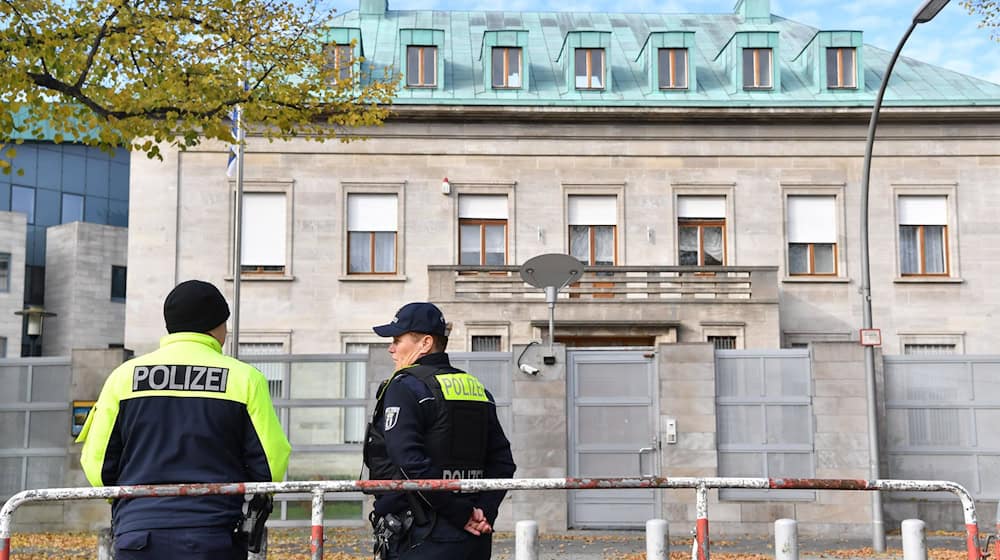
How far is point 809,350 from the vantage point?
629 inches

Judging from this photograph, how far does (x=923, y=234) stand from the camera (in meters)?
26.6

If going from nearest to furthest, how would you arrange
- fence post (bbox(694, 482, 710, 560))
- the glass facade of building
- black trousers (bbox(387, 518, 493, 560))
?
black trousers (bbox(387, 518, 493, 560)), fence post (bbox(694, 482, 710, 560)), the glass facade of building

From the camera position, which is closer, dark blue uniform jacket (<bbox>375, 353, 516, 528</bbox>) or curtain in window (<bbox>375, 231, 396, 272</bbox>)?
dark blue uniform jacket (<bbox>375, 353, 516, 528</bbox>)

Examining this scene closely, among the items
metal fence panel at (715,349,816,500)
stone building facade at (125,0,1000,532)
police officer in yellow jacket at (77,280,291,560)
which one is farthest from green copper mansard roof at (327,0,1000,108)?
police officer in yellow jacket at (77,280,291,560)

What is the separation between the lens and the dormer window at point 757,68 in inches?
1098

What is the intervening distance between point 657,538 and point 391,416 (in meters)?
5.17

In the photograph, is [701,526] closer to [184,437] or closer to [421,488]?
[421,488]

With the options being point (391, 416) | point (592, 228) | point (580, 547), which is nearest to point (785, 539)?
point (580, 547)

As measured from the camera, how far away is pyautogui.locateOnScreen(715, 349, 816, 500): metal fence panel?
15.8 meters

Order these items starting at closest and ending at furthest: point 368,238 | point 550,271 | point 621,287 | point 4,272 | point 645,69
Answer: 1. point 550,271
2. point 621,287
3. point 368,238
4. point 645,69
5. point 4,272

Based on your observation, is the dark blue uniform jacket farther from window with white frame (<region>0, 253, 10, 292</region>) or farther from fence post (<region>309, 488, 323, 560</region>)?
window with white frame (<region>0, 253, 10, 292</region>)

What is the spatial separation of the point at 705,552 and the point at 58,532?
1252 centimetres

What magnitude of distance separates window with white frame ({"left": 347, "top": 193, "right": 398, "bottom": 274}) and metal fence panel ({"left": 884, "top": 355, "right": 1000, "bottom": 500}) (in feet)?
43.4

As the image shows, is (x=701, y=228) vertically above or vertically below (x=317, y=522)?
above
